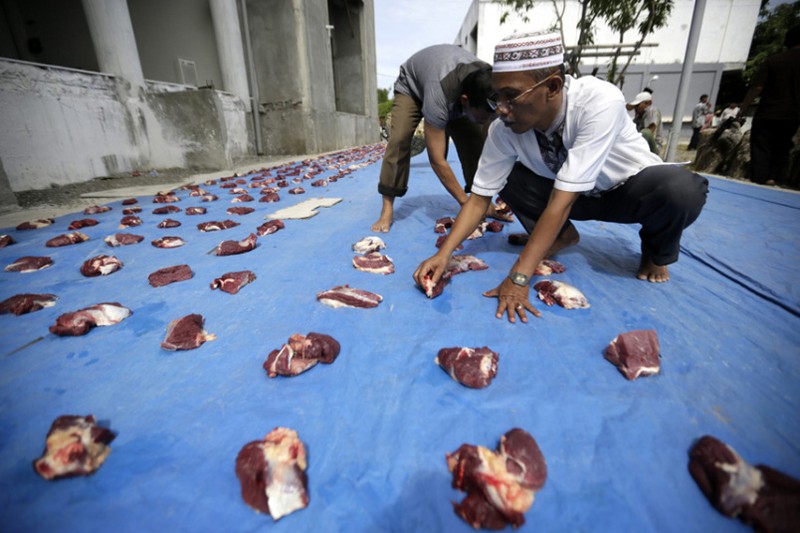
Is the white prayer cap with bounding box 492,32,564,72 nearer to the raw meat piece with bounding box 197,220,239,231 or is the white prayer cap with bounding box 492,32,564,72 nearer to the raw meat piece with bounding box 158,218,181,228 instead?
the raw meat piece with bounding box 197,220,239,231

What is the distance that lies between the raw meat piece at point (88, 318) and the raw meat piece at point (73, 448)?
750mm

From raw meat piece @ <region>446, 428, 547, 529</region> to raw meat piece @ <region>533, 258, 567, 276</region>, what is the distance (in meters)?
1.49

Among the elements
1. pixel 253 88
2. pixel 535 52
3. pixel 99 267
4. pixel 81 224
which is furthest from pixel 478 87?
pixel 253 88

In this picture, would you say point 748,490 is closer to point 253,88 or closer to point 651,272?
point 651,272

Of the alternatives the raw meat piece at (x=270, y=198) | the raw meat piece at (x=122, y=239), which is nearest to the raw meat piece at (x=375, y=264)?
the raw meat piece at (x=122, y=239)

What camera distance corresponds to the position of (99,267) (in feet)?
8.19

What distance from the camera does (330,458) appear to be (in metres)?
1.14

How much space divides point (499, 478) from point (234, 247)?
2583mm

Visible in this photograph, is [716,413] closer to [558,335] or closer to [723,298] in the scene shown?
[558,335]

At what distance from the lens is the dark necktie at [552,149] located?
2.01 m

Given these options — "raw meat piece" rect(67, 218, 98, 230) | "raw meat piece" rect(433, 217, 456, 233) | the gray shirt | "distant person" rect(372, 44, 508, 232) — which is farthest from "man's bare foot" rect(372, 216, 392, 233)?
"raw meat piece" rect(67, 218, 98, 230)

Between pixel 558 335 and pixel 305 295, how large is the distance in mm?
1463

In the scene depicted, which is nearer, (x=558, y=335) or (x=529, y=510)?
(x=529, y=510)

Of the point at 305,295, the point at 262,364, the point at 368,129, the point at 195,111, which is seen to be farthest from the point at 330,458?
the point at 368,129
